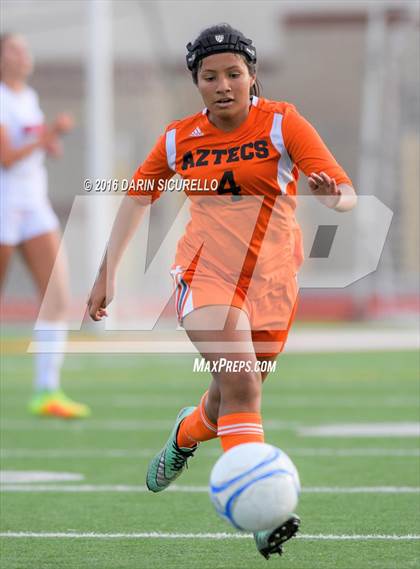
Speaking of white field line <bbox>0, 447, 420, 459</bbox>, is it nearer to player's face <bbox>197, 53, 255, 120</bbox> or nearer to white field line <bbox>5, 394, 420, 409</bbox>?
white field line <bbox>5, 394, 420, 409</bbox>

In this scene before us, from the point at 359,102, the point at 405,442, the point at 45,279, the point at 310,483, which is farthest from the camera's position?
the point at 359,102

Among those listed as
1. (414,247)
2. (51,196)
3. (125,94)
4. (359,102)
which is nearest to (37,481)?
(414,247)

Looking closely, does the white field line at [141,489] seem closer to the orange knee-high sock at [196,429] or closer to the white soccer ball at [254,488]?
the orange knee-high sock at [196,429]

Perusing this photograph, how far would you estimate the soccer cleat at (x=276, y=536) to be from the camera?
154 inches

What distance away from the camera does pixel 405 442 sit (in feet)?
23.8

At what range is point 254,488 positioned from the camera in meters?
3.87

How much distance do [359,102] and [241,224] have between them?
20655mm

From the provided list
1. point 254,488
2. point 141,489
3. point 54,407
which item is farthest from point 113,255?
point 54,407

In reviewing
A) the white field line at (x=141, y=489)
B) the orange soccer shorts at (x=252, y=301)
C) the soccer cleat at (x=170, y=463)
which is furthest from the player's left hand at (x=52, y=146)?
the orange soccer shorts at (x=252, y=301)

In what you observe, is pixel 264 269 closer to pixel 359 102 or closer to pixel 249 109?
pixel 249 109

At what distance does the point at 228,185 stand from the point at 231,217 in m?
0.17

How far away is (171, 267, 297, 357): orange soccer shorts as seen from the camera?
4570 millimetres

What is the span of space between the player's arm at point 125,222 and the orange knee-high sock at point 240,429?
0.86 m

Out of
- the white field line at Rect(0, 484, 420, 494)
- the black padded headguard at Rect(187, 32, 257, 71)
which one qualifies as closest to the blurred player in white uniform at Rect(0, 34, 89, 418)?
the white field line at Rect(0, 484, 420, 494)
